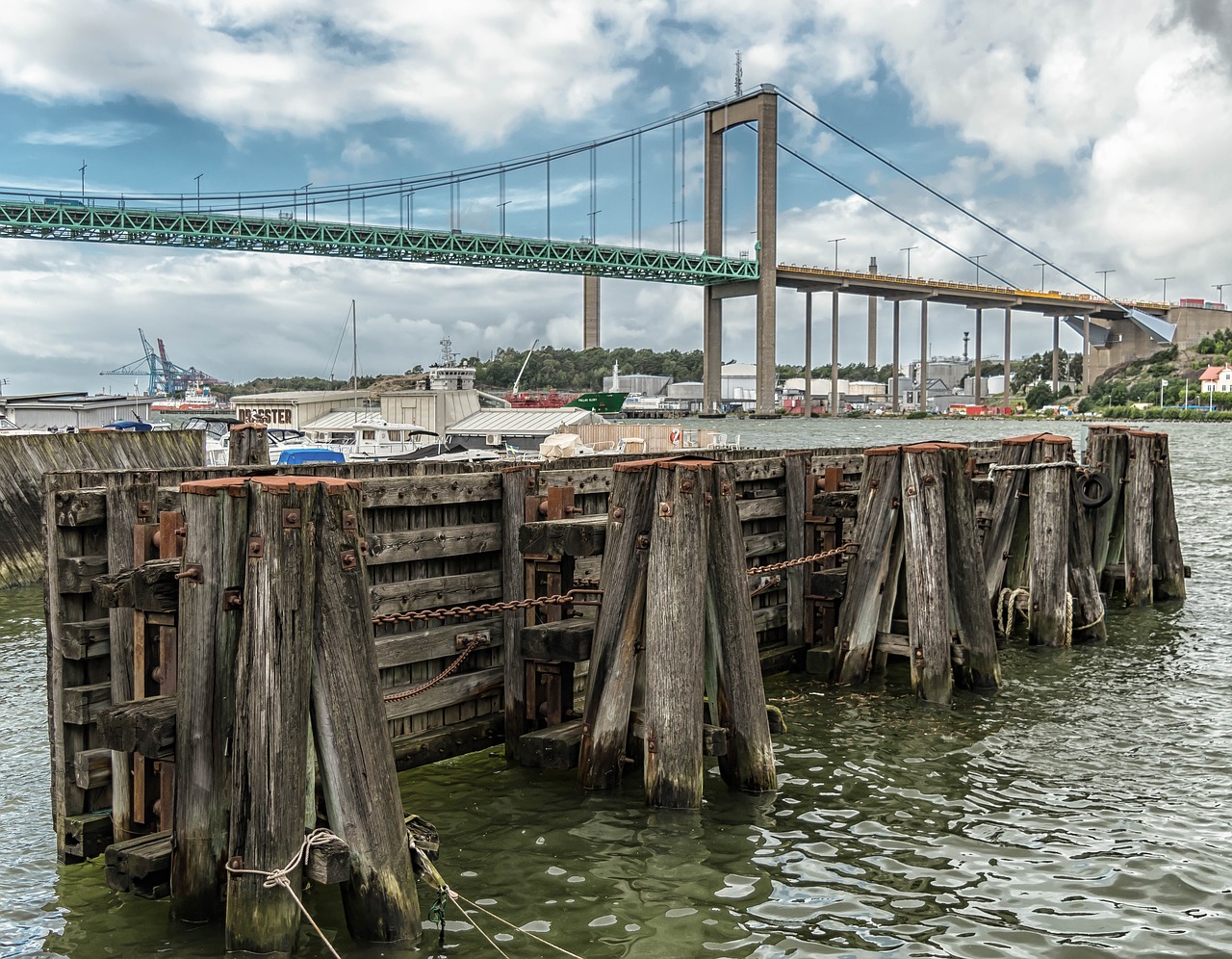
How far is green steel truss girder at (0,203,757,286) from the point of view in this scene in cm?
9150

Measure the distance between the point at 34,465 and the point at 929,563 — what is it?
1436 cm

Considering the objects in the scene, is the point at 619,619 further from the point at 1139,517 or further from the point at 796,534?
the point at 1139,517

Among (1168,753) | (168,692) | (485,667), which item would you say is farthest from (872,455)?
(168,692)

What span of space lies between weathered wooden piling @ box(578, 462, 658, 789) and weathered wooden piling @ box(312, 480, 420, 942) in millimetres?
2262

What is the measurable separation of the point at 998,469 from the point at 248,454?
9265 mm

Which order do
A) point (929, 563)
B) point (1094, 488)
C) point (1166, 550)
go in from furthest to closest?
point (1166, 550) → point (1094, 488) → point (929, 563)

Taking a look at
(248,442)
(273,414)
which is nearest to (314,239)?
(273,414)

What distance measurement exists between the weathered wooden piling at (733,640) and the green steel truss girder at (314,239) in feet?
302

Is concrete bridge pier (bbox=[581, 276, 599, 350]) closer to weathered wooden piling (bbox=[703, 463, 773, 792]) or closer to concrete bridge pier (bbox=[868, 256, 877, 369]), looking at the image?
concrete bridge pier (bbox=[868, 256, 877, 369])

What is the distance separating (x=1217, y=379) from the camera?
124938mm

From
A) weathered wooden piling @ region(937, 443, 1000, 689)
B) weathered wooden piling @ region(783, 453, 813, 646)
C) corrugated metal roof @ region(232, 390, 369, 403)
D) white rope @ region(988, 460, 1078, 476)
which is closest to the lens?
weathered wooden piling @ region(937, 443, 1000, 689)

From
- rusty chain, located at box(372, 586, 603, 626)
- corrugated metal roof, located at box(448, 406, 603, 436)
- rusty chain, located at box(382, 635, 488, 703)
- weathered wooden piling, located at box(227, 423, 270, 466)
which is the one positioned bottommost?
rusty chain, located at box(382, 635, 488, 703)

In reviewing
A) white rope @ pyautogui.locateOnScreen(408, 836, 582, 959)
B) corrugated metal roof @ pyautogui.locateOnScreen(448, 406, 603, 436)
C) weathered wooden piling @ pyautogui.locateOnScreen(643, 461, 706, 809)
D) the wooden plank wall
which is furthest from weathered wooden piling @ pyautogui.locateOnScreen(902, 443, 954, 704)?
corrugated metal roof @ pyautogui.locateOnScreen(448, 406, 603, 436)

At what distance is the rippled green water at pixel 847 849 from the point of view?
5852 mm
